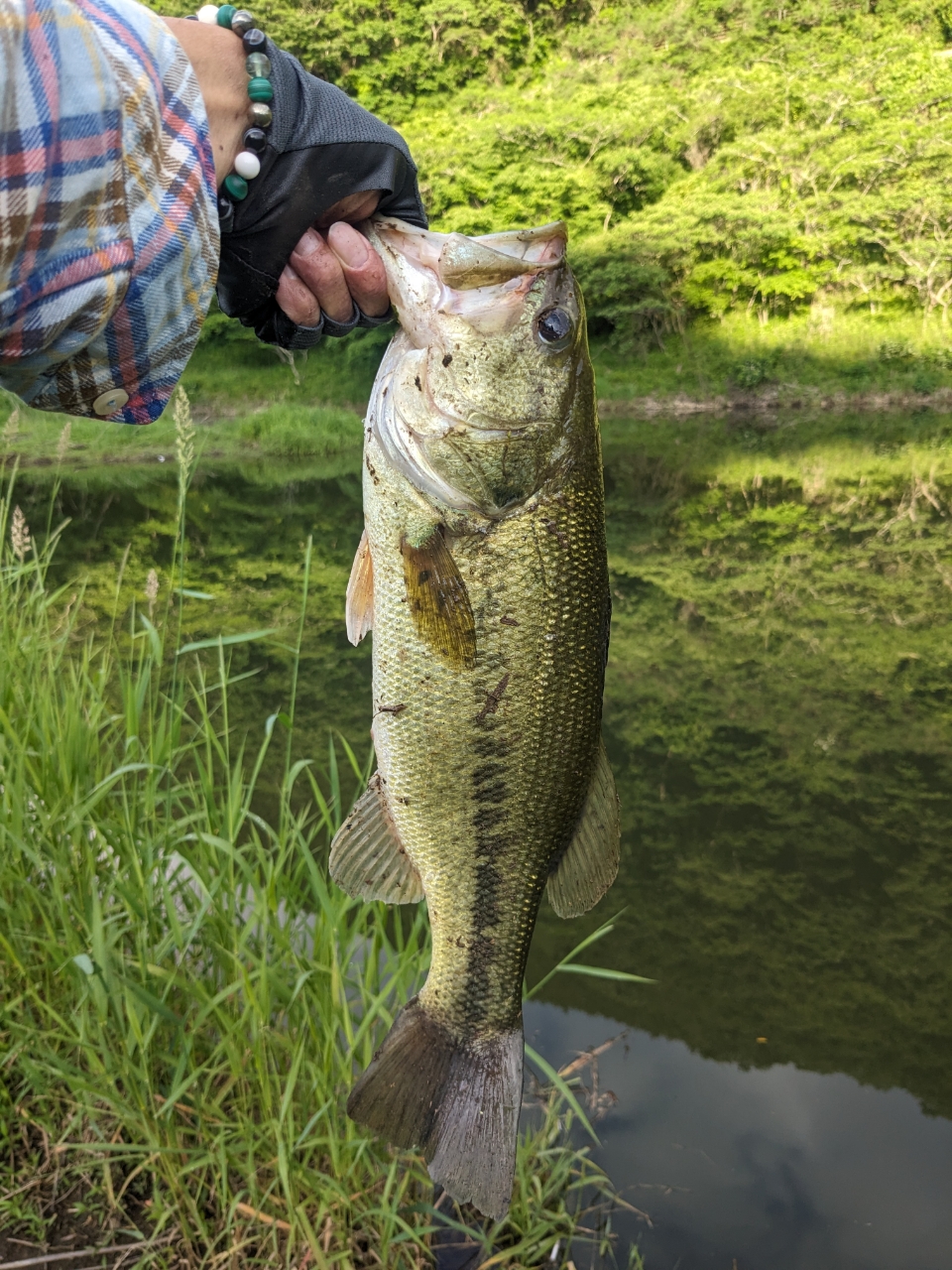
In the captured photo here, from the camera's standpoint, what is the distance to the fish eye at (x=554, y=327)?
1.77 metres

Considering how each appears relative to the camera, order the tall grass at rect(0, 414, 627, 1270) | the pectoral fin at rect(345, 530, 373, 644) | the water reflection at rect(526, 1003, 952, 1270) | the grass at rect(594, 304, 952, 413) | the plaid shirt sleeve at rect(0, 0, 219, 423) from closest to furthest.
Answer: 1. the plaid shirt sleeve at rect(0, 0, 219, 423)
2. the pectoral fin at rect(345, 530, 373, 644)
3. the tall grass at rect(0, 414, 627, 1270)
4. the water reflection at rect(526, 1003, 952, 1270)
5. the grass at rect(594, 304, 952, 413)

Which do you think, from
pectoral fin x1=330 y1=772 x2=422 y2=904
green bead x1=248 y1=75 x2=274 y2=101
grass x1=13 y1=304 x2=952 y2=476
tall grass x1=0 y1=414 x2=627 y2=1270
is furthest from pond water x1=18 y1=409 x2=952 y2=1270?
grass x1=13 y1=304 x2=952 y2=476

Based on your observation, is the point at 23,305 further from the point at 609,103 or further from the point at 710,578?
the point at 609,103

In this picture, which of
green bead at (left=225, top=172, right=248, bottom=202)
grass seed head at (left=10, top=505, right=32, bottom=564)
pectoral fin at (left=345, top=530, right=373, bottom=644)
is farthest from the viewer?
grass seed head at (left=10, top=505, right=32, bottom=564)

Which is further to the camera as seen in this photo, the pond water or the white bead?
the pond water

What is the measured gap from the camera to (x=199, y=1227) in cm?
235

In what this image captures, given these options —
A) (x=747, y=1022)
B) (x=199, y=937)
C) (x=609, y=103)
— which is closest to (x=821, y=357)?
(x=609, y=103)

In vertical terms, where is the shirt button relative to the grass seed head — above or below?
above

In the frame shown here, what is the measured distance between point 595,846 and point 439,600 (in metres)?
0.63

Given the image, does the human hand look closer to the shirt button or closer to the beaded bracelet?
the beaded bracelet

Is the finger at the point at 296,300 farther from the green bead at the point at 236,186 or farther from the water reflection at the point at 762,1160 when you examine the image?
the water reflection at the point at 762,1160

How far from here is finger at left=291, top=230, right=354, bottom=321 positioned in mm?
1737

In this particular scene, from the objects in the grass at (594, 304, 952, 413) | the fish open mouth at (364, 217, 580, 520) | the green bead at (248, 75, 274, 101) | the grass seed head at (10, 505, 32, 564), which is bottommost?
the grass at (594, 304, 952, 413)

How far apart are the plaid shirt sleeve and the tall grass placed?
1113 millimetres
